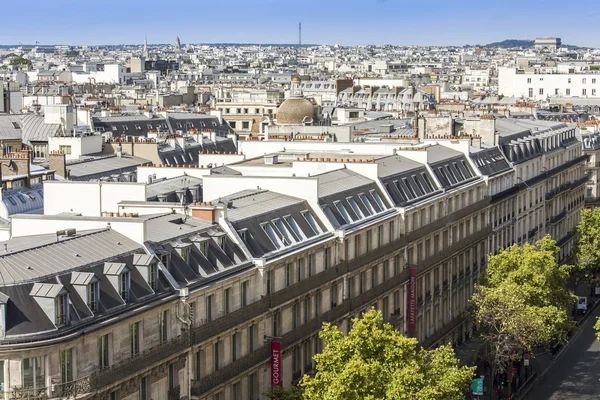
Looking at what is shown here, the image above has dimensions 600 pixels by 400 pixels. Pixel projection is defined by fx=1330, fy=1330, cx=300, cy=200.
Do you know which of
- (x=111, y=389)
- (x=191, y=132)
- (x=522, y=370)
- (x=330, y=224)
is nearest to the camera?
(x=111, y=389)

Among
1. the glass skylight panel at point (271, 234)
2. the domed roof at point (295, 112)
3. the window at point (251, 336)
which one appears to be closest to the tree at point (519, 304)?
the glass skylight panel at point (271, 234)

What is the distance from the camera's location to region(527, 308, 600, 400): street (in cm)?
6162

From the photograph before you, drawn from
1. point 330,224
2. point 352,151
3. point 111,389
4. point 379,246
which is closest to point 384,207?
point 379,246

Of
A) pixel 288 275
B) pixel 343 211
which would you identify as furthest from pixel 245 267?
pixel 343 211

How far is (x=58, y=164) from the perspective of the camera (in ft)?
225

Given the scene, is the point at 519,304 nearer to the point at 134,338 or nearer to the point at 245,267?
the point at 245,267

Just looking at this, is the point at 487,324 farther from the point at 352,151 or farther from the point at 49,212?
the point at 49,212

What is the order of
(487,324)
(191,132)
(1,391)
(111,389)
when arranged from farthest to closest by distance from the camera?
(191,132) → (487,324) → (111,389) → (1,391)

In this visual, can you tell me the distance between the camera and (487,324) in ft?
203

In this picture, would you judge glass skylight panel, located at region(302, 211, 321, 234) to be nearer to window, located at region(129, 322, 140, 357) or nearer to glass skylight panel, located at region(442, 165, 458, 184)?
window, located at region(129, 322, 140, 357)

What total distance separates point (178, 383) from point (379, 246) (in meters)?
18.6

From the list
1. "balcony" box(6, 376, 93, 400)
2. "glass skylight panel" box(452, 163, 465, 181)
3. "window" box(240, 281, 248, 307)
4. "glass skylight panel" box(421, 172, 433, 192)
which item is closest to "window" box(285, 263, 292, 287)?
"window" box(240, 281, 248, 307)

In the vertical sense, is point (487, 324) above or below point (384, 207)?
Answer: below

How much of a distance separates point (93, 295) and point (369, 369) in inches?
372
